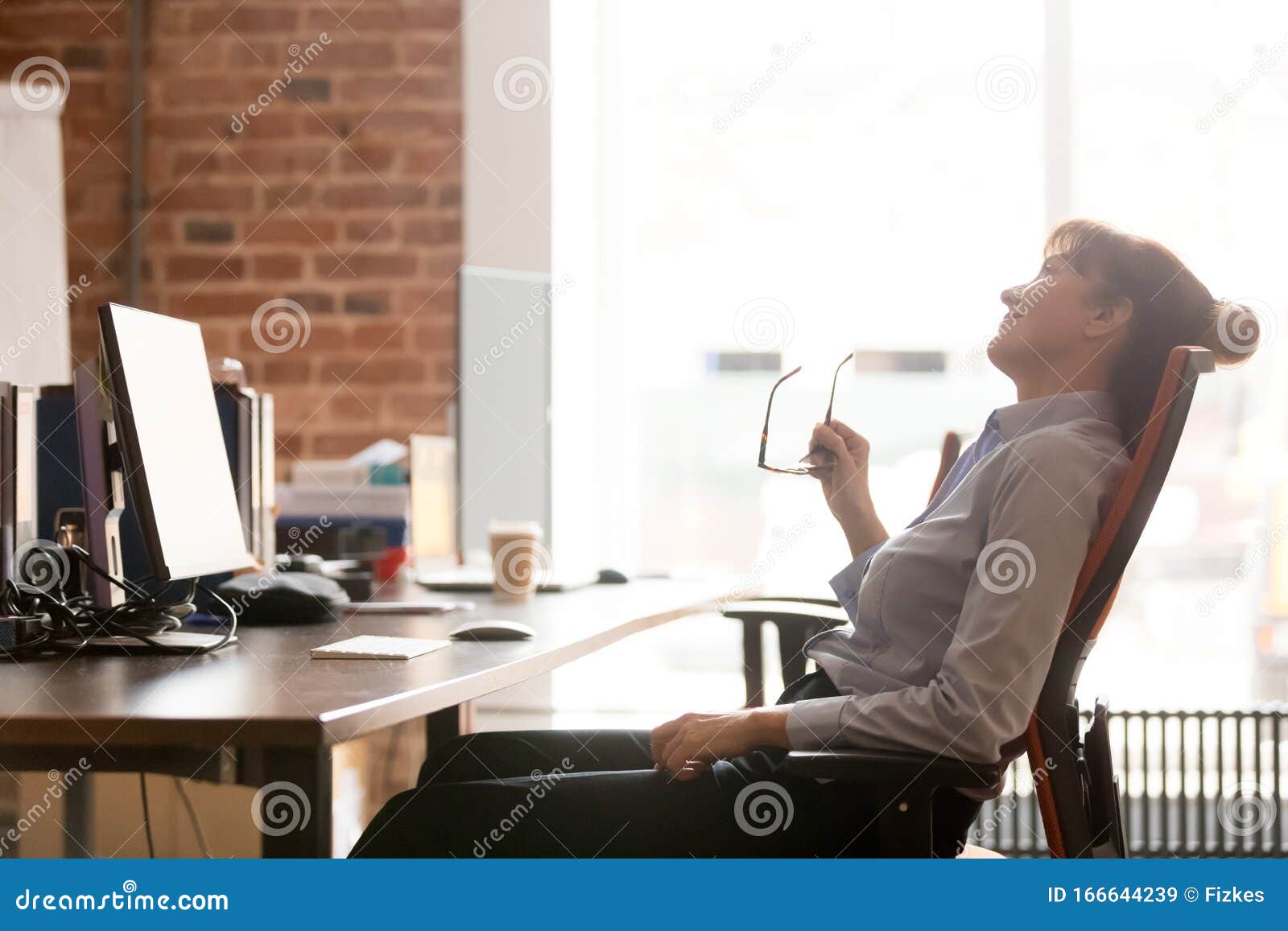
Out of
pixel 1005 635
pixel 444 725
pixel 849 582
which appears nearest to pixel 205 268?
pixel 444 725

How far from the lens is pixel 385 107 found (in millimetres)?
3256

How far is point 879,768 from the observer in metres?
1.08

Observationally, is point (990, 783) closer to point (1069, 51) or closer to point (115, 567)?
point (115, 567)

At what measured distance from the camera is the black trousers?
3.98 ft

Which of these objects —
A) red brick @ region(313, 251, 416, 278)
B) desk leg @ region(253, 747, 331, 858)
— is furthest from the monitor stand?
red brick @ region(313, 251, 416, 278)

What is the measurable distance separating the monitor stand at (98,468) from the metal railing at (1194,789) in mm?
1710

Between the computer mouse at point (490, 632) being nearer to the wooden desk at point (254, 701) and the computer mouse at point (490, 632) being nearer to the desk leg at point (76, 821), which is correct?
the wooden desk at point (254, 701)

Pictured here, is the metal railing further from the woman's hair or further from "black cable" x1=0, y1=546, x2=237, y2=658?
"black cable" x1=0, y1=546, x2=237, y2=658

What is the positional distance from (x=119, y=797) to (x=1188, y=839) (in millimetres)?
2226

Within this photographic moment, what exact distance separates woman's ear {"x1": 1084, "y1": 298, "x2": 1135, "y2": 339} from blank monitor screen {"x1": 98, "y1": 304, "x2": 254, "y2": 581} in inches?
44.0

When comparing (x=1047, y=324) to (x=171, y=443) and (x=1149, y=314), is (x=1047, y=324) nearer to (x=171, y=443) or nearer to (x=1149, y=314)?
(x=1149, y=314)

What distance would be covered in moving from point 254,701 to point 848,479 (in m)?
0.98

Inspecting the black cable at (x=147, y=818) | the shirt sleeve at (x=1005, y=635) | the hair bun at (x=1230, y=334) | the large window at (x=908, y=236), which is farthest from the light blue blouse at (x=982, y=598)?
the large window at (x=908, y=236)

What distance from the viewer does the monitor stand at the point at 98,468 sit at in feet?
4.66
